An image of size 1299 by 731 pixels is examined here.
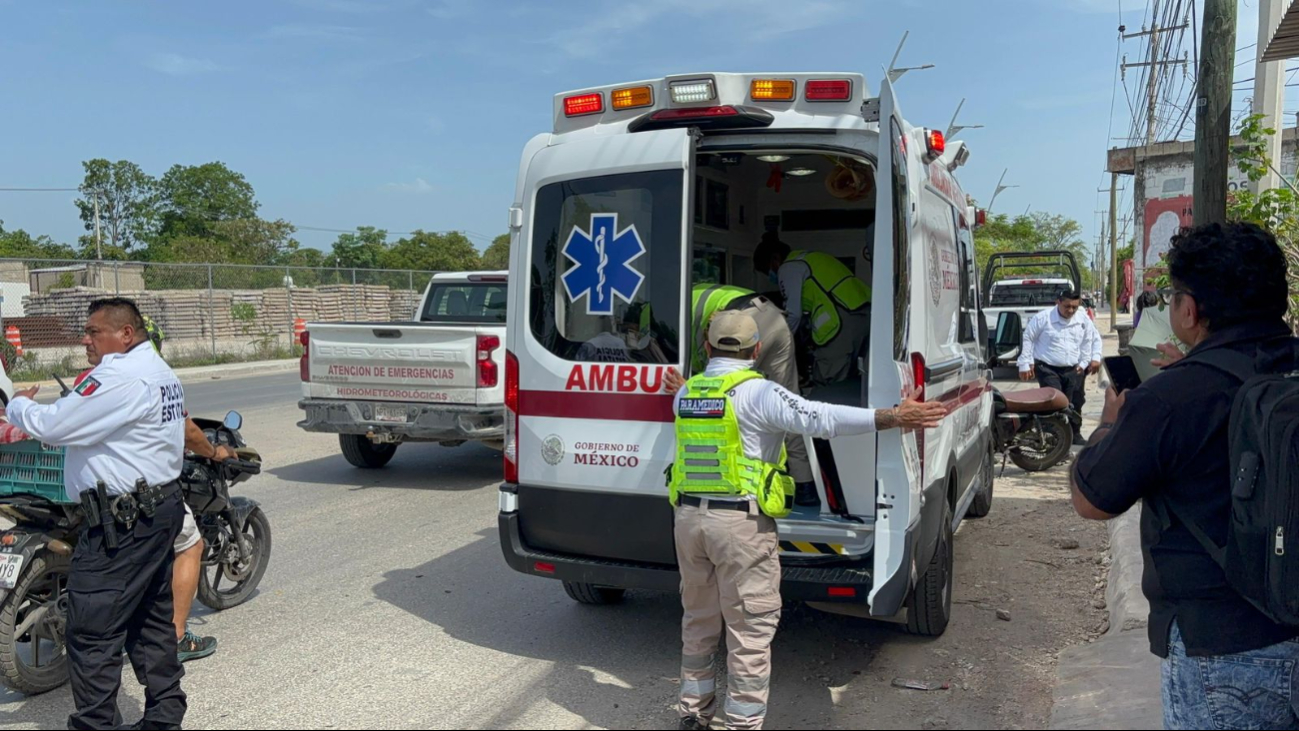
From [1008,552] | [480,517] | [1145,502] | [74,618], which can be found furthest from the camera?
[480,517]

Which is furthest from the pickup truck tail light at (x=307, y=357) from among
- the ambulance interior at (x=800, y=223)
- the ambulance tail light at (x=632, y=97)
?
the ambulance tail light at (x=632, y=97)

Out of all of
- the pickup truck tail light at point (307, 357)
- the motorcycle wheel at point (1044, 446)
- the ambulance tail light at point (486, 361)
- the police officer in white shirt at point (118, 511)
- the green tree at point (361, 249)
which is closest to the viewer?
the police officer in white shirt at point (118, 511)

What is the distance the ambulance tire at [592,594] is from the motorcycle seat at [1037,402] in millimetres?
4826

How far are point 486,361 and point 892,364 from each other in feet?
16.7

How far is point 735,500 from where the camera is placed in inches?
143

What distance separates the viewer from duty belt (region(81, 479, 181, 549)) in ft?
11.8

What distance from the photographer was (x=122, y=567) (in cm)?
363

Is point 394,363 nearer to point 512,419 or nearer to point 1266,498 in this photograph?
point 512,419

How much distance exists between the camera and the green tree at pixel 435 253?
2426 inches

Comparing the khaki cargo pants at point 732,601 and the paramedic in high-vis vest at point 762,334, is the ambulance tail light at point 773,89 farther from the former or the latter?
the khaki cargo pants at point 732,601

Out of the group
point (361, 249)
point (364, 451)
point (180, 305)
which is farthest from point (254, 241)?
point (364, 451)

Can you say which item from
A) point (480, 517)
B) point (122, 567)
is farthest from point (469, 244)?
point (122, 567)

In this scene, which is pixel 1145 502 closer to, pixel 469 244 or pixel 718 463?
pixel 718 463

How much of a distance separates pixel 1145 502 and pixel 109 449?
3.45 meters
